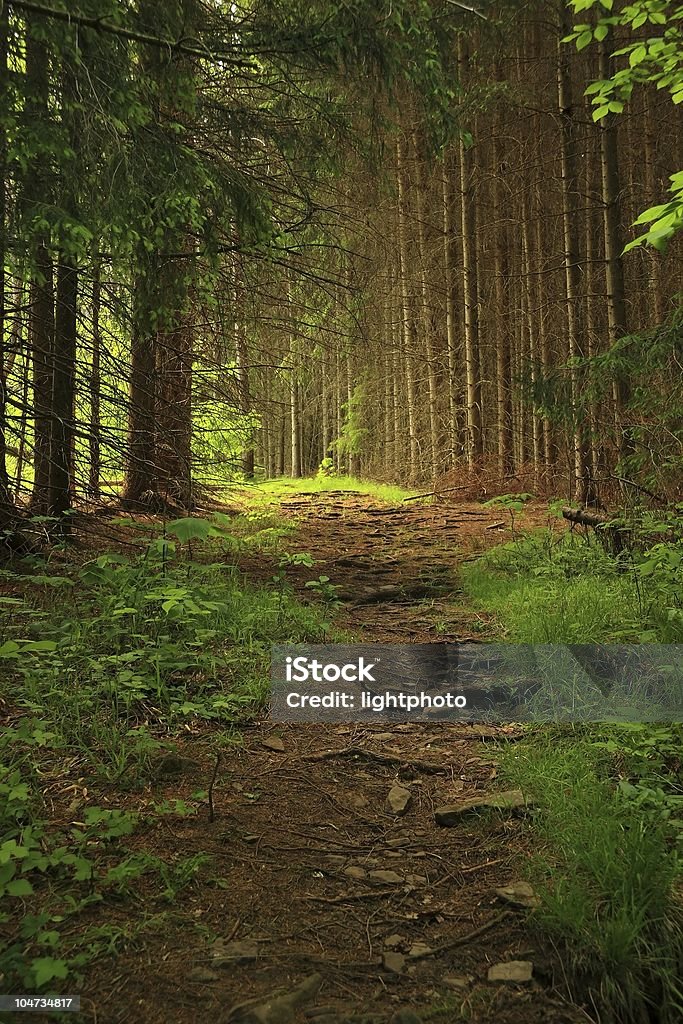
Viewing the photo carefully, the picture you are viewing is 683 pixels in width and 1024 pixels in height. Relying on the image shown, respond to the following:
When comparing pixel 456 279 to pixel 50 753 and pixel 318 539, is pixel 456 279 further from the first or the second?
pixel 50 753

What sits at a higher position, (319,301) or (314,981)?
(319,301)

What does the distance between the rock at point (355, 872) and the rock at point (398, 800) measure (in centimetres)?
39

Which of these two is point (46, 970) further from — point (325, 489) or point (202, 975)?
point (325, 489)

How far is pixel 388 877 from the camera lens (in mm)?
2500

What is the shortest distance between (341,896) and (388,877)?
20cm

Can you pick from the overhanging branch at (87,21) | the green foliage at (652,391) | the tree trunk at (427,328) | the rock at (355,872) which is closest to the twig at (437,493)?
the tree trunk at (427,328)

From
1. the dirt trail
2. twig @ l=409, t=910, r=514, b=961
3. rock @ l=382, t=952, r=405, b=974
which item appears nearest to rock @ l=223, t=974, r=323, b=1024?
the dirt trail

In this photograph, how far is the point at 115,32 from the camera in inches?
145

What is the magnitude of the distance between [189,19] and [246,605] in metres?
3.96

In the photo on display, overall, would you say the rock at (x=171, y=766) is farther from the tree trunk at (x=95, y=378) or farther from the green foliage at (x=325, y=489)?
the green foliage at (x=325, y=489)

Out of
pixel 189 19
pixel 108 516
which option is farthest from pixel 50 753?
pixel 189 19

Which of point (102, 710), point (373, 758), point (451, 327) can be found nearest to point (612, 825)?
point (373, 758)

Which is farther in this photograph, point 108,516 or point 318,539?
point 318,539

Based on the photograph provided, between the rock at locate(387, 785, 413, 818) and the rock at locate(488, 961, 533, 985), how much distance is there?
870 mm
